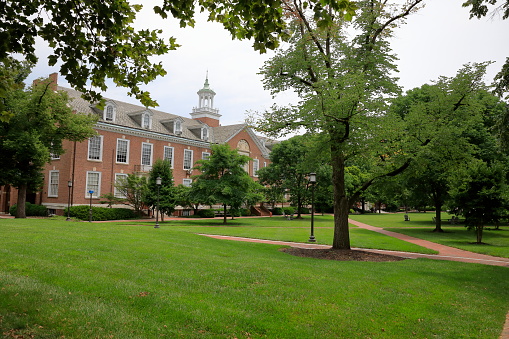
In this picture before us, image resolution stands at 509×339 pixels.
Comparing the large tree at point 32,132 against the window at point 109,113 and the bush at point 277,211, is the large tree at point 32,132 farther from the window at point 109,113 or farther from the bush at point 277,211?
the bush at point 277,211

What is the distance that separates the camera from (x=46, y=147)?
25.5 metres

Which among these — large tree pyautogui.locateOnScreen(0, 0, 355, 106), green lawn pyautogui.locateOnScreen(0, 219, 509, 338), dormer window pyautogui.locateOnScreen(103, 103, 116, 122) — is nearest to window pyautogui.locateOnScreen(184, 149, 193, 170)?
dormer window pyautogui.locateOnScreen(103, 103, 116, 122)

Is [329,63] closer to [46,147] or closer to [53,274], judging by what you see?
[53,274]

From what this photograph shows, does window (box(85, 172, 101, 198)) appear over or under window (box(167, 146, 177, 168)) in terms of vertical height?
under

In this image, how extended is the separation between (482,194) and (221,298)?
59.0 feet

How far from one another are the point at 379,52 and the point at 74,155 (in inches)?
1116

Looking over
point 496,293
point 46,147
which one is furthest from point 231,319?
point 46,147

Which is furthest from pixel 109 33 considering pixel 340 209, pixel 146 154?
pixel 146 154

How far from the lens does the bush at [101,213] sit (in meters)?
30.4

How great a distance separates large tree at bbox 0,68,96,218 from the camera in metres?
24.3

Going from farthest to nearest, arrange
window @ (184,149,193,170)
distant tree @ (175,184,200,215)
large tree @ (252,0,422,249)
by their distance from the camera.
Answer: window @ (184,149,193,170), distant tree @ (175,184,200,215), large tree @ (252,0,422,249)

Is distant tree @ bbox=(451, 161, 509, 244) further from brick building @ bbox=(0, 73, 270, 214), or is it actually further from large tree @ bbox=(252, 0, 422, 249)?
brick building @ bbox=(0, 73, 270, 214)

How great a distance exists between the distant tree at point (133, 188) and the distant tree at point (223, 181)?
4.58m

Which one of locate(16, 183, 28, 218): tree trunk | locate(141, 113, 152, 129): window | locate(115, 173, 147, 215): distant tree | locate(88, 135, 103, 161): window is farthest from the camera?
locate(141, 113, 152, 129): window
